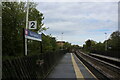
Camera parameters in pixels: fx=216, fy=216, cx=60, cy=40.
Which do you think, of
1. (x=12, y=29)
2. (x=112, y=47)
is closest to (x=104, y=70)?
(x=12, y=29)

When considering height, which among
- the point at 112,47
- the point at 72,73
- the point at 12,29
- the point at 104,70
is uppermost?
the point at 12,29

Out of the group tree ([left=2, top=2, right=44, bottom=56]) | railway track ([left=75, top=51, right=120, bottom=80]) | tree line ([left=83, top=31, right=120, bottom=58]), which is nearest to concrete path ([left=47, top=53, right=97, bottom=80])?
railway track ([left=75, top=51, right=120, bottom=80])

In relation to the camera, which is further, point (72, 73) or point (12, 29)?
point (12, 29)

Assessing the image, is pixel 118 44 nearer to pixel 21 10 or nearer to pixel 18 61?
pixel 21 10

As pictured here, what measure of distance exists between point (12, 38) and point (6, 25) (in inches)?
49.3

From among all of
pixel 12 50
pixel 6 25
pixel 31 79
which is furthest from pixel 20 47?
pixel 31 79

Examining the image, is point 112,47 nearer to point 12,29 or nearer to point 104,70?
point 104,70

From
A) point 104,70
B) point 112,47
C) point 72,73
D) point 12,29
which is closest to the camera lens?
point 72,73

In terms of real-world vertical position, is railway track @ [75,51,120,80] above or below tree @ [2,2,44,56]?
below

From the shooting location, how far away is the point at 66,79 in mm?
11992

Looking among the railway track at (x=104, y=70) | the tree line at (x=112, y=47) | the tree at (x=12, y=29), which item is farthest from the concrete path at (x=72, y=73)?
the tree line at (x=112, y=47)

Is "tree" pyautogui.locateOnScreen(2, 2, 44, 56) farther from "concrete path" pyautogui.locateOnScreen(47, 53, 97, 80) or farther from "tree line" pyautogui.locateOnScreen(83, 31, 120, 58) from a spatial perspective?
"tree line" pyautogui.locateOnScreen(83, 31, 120, 58)

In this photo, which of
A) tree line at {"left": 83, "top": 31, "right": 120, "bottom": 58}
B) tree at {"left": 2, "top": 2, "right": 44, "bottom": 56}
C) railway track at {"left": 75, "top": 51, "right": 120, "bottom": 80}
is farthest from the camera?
tree line at {"left": 83, "top": 31, "right": 120, "bottom": 58}

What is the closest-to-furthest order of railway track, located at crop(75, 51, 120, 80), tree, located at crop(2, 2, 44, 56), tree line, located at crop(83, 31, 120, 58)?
railway track, located at crop(75, 51, 120, 80)
tree, located at crop(2, 2, 44, 56)
tree line, located at crop(83, 31, 120, 58)
